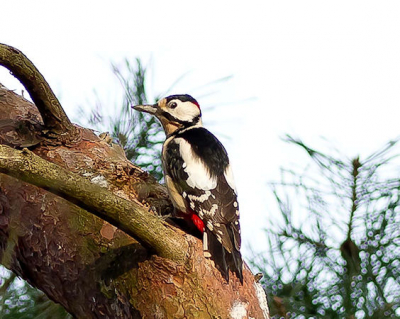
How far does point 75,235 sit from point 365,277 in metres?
1.10

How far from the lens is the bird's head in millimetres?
2502

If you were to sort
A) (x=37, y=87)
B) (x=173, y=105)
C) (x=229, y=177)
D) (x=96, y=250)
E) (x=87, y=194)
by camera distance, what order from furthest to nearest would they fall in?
1. (x=173, y=105)
2. (x=229, y=177)
3. (x=37, y=87)
4. (x=96, y=250)
5. (x=87, y=194)

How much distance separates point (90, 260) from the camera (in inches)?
59.8

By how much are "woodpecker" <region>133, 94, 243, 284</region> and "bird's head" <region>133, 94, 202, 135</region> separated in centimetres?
6

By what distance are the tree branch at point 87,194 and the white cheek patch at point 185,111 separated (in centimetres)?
118

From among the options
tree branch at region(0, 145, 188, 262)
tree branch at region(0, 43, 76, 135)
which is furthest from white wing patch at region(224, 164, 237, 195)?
tree branch at region(0, 145, 188, 262)

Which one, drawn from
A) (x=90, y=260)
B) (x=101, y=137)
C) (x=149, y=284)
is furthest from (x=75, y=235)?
(x=101, y=137)

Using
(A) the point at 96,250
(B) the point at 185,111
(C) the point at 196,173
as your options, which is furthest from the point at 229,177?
(A) the point at 96,250

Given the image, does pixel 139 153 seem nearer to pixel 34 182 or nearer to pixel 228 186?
pixel 228 186

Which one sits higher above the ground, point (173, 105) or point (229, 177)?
point (173, 105)

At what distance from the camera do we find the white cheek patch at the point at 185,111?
250cm

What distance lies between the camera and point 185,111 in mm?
2512

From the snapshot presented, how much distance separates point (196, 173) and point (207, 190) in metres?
0.09

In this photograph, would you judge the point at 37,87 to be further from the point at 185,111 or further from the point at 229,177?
the point at 185,111
